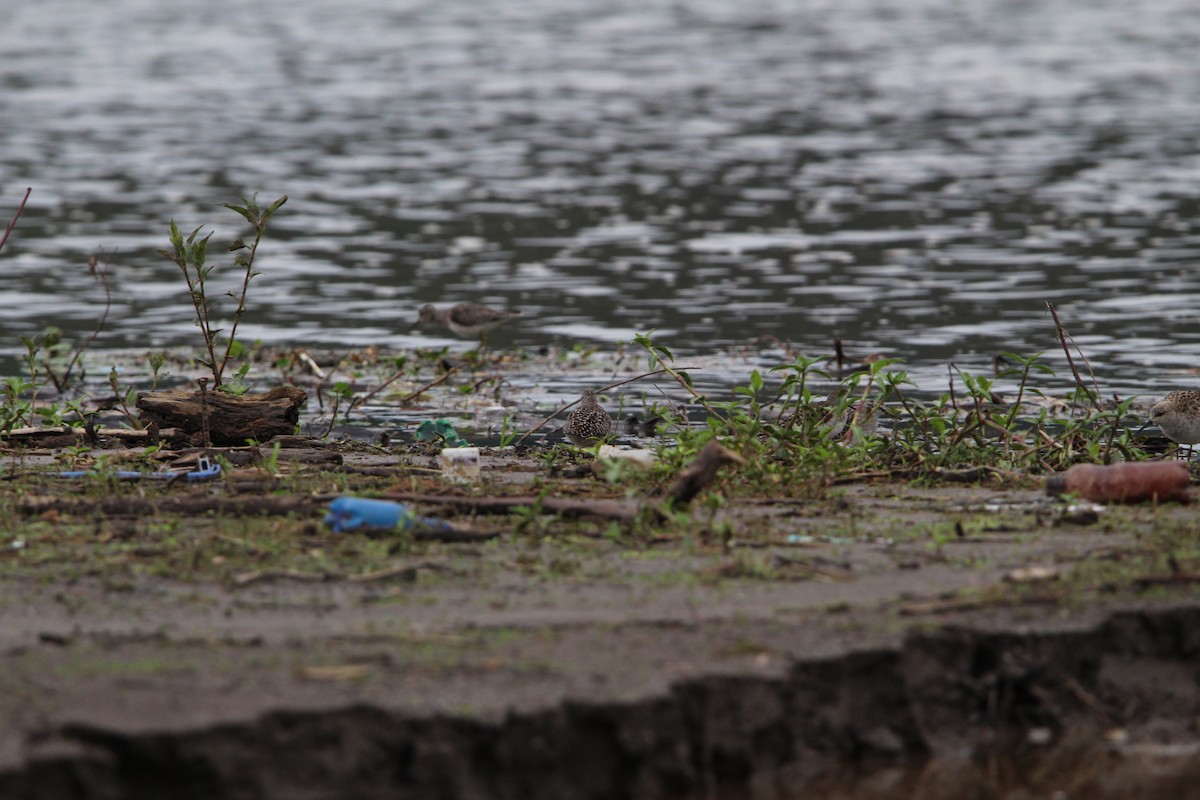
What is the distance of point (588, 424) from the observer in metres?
8.80

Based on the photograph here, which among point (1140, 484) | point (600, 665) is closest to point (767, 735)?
point (600, 665)

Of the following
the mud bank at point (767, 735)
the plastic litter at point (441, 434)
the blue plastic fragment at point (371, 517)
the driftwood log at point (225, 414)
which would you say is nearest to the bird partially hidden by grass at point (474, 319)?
the plastic litter at point (441, 434)

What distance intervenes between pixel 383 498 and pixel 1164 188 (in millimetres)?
18085

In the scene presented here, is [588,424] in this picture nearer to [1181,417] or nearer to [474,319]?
[1181,417]

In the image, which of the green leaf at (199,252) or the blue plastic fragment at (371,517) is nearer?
the blue plastic fragment at (371,517)

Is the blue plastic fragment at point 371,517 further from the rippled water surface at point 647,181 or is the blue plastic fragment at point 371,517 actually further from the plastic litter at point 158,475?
the rippled water surface at point 647,181

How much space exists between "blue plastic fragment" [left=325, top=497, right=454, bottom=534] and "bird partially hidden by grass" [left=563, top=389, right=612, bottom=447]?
2.63 m

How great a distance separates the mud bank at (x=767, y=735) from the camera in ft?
13.9

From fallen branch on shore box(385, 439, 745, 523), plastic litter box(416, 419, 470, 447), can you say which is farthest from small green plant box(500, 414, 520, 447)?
fallen branch on shore box(385, 439, 745, 523)

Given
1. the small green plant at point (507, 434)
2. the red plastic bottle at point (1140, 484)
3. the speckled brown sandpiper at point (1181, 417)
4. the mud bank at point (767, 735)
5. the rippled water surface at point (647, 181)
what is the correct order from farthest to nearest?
the rippled water surface at point (647, 181)
the small green plant at point (507, 434)
the speckled brown sandpiper at point (1181, 417)
the red plastic bottle at point (1140, 484)
the mud bank at point (767, 735)

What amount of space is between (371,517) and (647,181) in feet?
57.6

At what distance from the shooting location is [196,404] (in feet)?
28.1

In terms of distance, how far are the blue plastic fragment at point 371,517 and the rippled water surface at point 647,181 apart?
691 centimetres

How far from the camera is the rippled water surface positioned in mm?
14906
